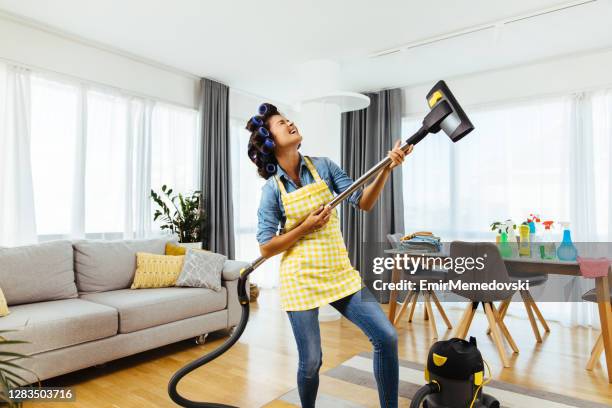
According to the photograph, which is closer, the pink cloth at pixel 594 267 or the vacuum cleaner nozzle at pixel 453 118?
the vacuum cleaner nozzle at pixel 453 118

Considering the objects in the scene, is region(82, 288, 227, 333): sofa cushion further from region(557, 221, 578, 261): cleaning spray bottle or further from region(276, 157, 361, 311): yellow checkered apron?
region(557, 221, 578, 261): cleaning spray bottle

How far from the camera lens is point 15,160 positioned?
3.37m

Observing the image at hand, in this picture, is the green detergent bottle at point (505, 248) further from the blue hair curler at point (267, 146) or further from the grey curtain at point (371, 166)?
the blue hair curler at point (267, 146)

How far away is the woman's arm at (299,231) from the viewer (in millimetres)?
1574

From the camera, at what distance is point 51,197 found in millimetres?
3617

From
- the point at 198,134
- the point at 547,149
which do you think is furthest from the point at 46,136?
the point at 547,149

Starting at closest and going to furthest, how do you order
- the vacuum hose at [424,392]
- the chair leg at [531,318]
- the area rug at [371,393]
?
the vacuum hose at [424,392] < the area rug at [371,393] < the chair leg at [531,318]

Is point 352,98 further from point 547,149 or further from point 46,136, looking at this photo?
point 46,136

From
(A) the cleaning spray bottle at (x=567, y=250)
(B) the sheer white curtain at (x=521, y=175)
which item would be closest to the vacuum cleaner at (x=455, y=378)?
(A) the cleaning spray bottle at (x=567, y=250)

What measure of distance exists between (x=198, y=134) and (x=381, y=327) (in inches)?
146

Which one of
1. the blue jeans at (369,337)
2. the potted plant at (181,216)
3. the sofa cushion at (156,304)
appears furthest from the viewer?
the potted plant at (181,216)

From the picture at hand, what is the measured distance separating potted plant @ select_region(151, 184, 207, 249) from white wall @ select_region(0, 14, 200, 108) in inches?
39.3

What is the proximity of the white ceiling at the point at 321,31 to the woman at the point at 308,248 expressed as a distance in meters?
1.84

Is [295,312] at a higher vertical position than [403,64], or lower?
lower
